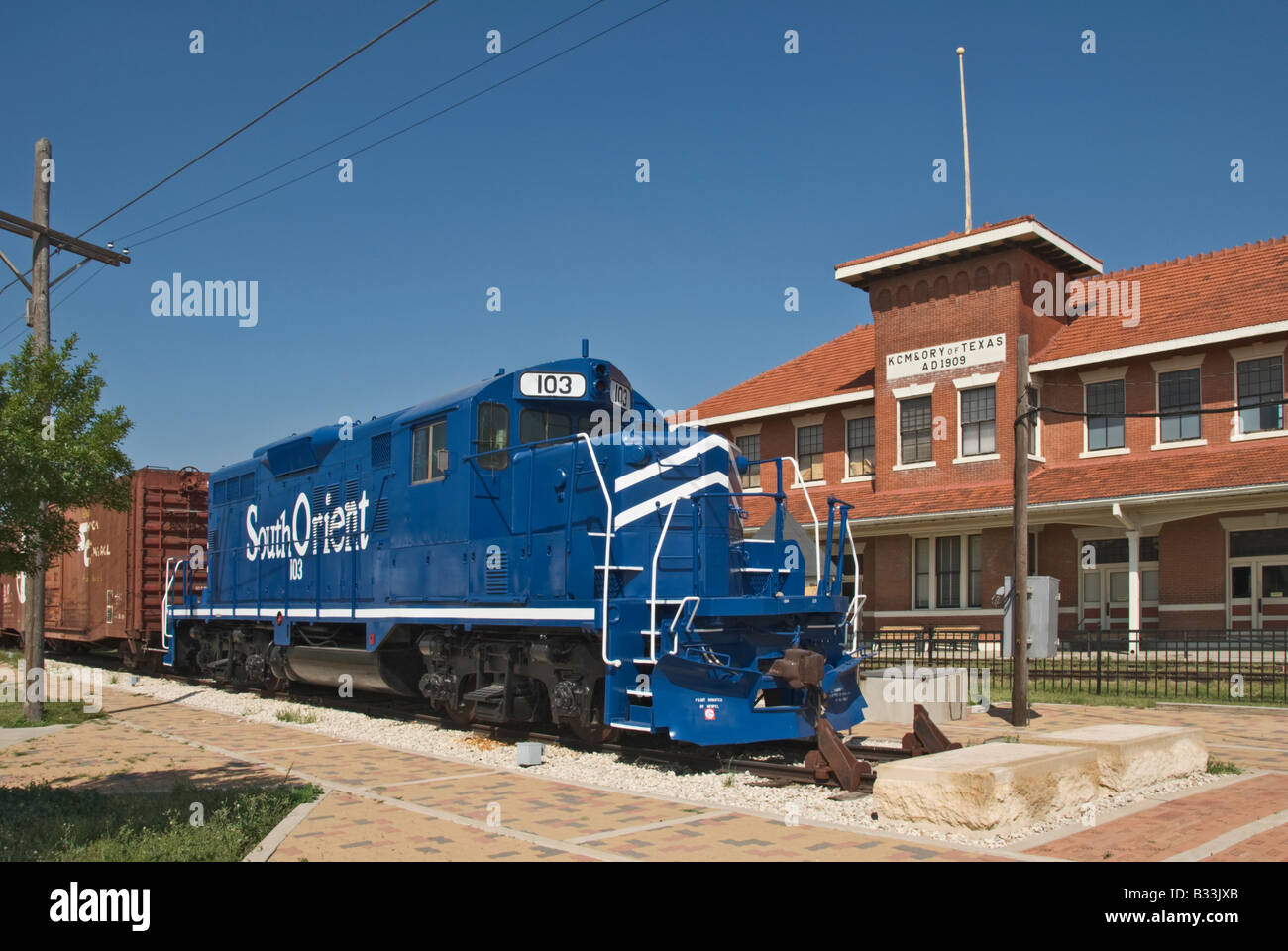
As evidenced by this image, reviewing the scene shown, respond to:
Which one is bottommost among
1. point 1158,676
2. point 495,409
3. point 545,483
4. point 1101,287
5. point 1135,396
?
point 1158,676

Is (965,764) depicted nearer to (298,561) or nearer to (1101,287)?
(298,561)

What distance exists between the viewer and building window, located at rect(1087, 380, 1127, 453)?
25938mm

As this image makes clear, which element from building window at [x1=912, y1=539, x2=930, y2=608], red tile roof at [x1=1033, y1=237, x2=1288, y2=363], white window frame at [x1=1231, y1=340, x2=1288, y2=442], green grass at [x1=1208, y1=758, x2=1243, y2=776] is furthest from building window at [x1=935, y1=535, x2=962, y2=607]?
green grass at [x1=1208, y1=758, x2=1243, y2=776]

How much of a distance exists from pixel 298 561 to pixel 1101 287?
2225cm

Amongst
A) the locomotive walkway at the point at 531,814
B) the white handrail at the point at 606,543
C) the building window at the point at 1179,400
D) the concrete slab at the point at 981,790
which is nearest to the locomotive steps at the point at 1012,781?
the concrete slab at the point at 981,790

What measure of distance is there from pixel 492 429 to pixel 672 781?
15.4ft

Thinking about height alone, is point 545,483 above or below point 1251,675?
above

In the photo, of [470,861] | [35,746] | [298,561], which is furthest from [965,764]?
[298,561]

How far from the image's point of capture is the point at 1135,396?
84.1ft

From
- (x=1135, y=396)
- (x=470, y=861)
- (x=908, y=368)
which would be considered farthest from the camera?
(x=908, y=368)

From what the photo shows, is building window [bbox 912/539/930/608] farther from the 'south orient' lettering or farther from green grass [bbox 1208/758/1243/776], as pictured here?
green grass [bbox 1208/758/1243/776]

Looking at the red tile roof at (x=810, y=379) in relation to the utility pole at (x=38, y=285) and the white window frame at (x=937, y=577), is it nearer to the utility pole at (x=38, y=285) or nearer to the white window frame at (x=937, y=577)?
the white window frame at (x=937, y=577)

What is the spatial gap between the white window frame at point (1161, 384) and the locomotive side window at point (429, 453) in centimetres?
1820

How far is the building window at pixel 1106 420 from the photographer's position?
85.1 feet
